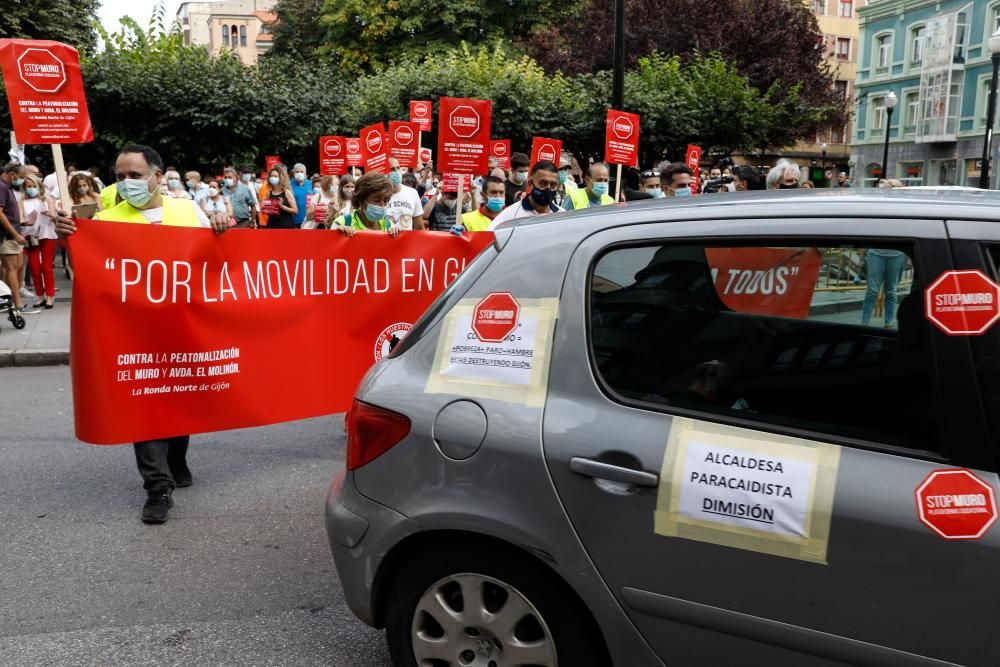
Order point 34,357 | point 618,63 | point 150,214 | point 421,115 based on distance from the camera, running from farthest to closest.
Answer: point 421,115, point 618,63, point 34,357, point 150,214

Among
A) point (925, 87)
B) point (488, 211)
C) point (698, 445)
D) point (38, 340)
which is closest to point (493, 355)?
point (698, 445)

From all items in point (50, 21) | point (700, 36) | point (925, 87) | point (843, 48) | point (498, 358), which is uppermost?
point (843, 48)

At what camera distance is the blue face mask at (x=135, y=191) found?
471cm

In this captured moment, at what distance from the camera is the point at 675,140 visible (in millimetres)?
22297

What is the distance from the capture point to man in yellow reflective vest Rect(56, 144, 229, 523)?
4660mm

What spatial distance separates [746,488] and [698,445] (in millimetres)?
157

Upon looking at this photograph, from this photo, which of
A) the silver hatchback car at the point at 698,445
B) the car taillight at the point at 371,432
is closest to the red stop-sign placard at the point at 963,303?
the silver hatchback car at the point at 698,445

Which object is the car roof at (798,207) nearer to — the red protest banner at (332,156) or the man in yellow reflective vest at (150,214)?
the man in yellow reflective vest at (150,214)

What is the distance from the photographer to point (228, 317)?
4738 mm

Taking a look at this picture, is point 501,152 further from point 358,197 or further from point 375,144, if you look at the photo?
point 358,197

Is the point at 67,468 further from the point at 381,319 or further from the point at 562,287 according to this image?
the point at 562,287

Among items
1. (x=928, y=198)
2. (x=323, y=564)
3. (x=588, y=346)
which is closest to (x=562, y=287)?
(x=588, y=346)

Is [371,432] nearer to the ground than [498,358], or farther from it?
nearer to the ground

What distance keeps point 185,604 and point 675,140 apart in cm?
2026
